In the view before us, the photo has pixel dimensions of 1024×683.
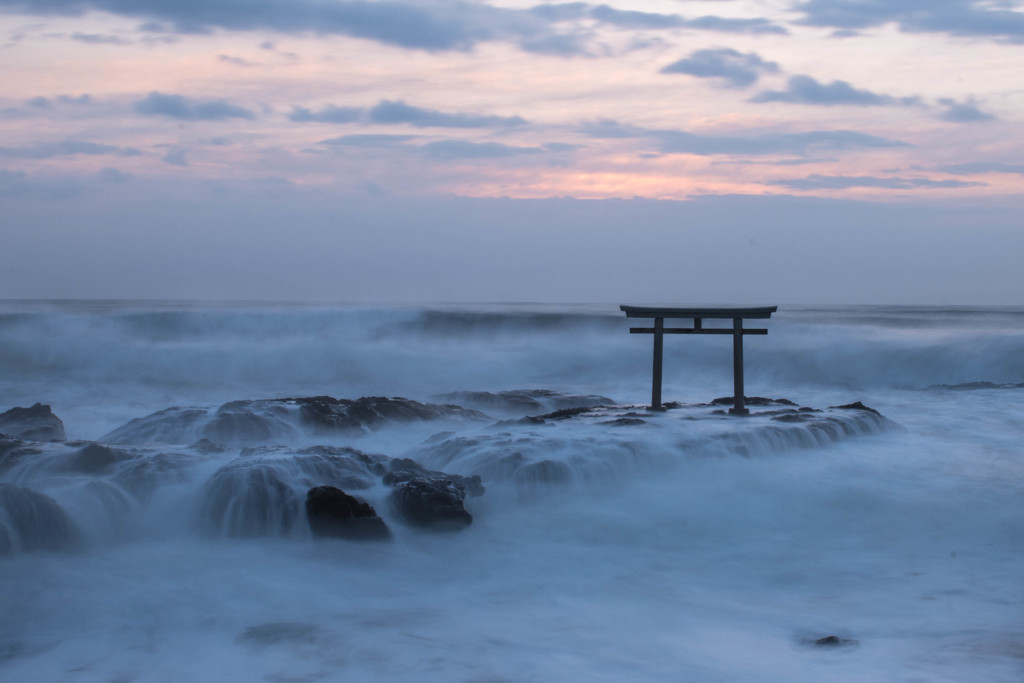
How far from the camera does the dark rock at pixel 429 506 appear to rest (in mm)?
7211

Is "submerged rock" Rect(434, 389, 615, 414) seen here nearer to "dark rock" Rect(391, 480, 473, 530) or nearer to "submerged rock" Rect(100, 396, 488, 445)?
"submerged rock" Rect(100, 396, 488, 445)

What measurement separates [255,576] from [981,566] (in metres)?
5.94

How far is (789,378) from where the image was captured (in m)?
23.6

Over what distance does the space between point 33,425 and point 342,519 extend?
6863mm

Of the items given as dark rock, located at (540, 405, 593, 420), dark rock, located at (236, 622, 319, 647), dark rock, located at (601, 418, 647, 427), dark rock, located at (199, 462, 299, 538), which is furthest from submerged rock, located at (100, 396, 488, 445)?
dark rock, located at (236, 622, 319, 647)

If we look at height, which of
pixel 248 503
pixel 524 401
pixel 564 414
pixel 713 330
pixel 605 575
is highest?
pixel 713 330

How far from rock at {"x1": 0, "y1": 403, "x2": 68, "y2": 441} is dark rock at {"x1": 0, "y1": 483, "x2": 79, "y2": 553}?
5092 millimetres

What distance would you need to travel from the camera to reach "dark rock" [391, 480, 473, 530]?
721cm

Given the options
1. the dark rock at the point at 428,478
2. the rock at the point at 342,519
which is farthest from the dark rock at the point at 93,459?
the dark rock at the point at 428,478

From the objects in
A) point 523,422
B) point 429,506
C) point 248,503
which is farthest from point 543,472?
point 248,503

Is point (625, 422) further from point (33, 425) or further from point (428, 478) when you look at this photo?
point (33, 425)

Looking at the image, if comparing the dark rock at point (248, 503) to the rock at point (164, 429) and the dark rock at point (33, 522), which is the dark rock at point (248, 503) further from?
the rock at point (164, 429)

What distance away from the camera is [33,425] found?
1130 cm

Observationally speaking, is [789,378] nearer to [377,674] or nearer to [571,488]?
[571,488]
